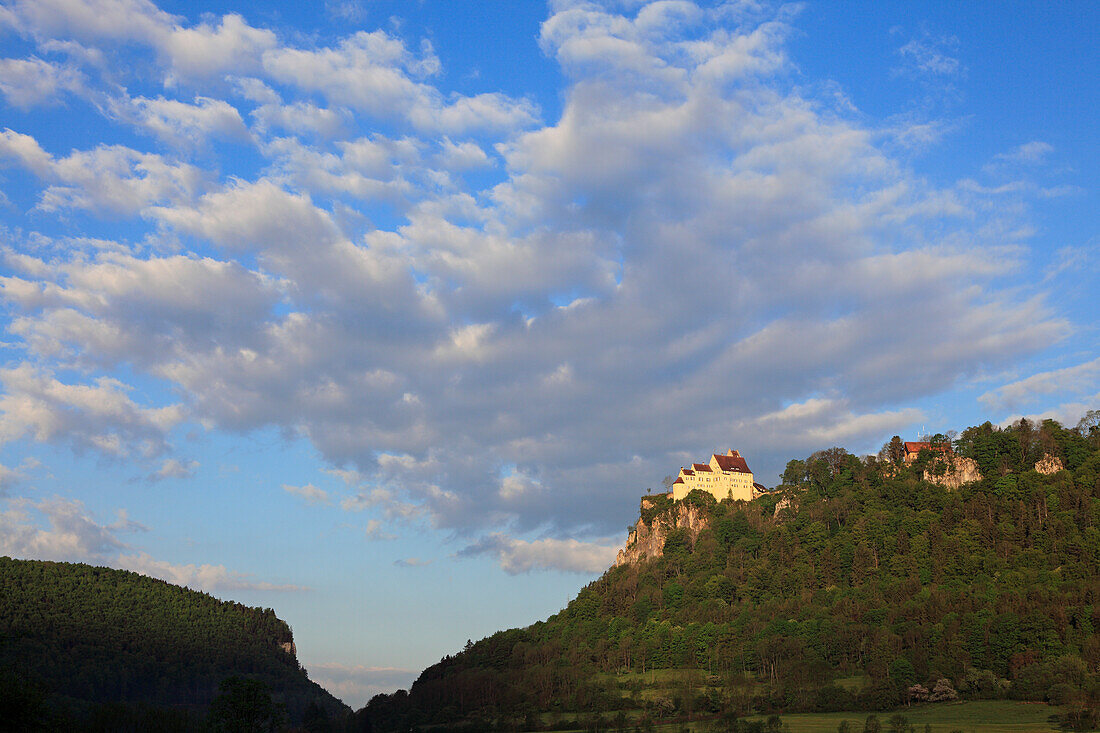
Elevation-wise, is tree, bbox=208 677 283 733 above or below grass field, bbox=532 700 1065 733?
above

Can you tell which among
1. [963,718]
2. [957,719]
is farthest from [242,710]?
[963,718]

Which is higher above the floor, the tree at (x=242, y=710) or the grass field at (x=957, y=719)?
the tree at (x=242, y=710)

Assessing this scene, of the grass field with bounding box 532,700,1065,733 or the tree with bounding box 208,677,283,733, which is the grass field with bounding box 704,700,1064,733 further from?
the tree with bounding box 208,677,283,733

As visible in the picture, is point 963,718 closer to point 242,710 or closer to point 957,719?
point 957,719

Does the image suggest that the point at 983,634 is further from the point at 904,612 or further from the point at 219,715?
the point at 219,715

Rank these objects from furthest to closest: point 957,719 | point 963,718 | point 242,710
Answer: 1. point 242,710
2. point 957,719
3. point 963,718

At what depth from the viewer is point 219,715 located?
14875 centimetres

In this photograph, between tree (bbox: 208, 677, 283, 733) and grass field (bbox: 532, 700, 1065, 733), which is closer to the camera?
grass field (bbox: 532, 700, 1065, 733)

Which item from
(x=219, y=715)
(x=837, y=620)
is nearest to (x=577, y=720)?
(x=837, y=620)

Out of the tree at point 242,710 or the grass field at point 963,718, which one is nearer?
the grass field at point 963,718

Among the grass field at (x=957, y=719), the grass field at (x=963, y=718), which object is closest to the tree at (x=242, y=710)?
the grass field at (x=957, y=719)

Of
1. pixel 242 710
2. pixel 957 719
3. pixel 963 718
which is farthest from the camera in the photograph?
pixel 242 710

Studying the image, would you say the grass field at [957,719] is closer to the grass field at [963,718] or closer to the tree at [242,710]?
the grass field at [963,718]

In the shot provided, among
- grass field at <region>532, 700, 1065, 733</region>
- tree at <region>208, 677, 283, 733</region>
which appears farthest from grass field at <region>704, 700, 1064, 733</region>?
tree at <region>208, 677, 283, 733</region>
